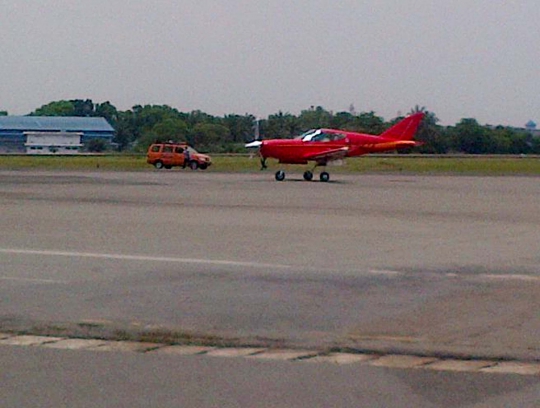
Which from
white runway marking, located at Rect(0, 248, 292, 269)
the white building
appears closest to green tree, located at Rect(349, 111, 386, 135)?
the white building

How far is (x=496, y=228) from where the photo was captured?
19828 mm

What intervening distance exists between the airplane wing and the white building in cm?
8434

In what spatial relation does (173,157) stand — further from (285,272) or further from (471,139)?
(471,139)

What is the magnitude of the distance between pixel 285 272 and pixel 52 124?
124 m

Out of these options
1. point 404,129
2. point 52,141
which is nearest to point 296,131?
point 52,141

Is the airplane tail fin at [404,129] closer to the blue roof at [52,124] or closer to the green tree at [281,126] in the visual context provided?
the green tree at [281,126]

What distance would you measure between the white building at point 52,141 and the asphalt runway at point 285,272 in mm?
99689

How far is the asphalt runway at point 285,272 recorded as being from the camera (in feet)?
30.0

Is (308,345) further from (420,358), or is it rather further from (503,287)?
(503,287)

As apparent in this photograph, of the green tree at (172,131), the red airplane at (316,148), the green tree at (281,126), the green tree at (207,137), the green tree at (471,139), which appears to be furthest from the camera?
the green tree at (471,139)

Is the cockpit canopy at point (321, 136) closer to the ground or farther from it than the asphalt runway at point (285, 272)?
farther from it

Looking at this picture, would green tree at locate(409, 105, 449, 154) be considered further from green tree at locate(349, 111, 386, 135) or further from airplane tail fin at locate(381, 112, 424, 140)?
airplane tail fin at locate(381, 112, 424, 140)

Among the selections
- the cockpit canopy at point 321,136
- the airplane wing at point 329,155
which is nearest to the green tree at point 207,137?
the cockpit canopy at point 321,136

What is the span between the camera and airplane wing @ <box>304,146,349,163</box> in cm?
4244
